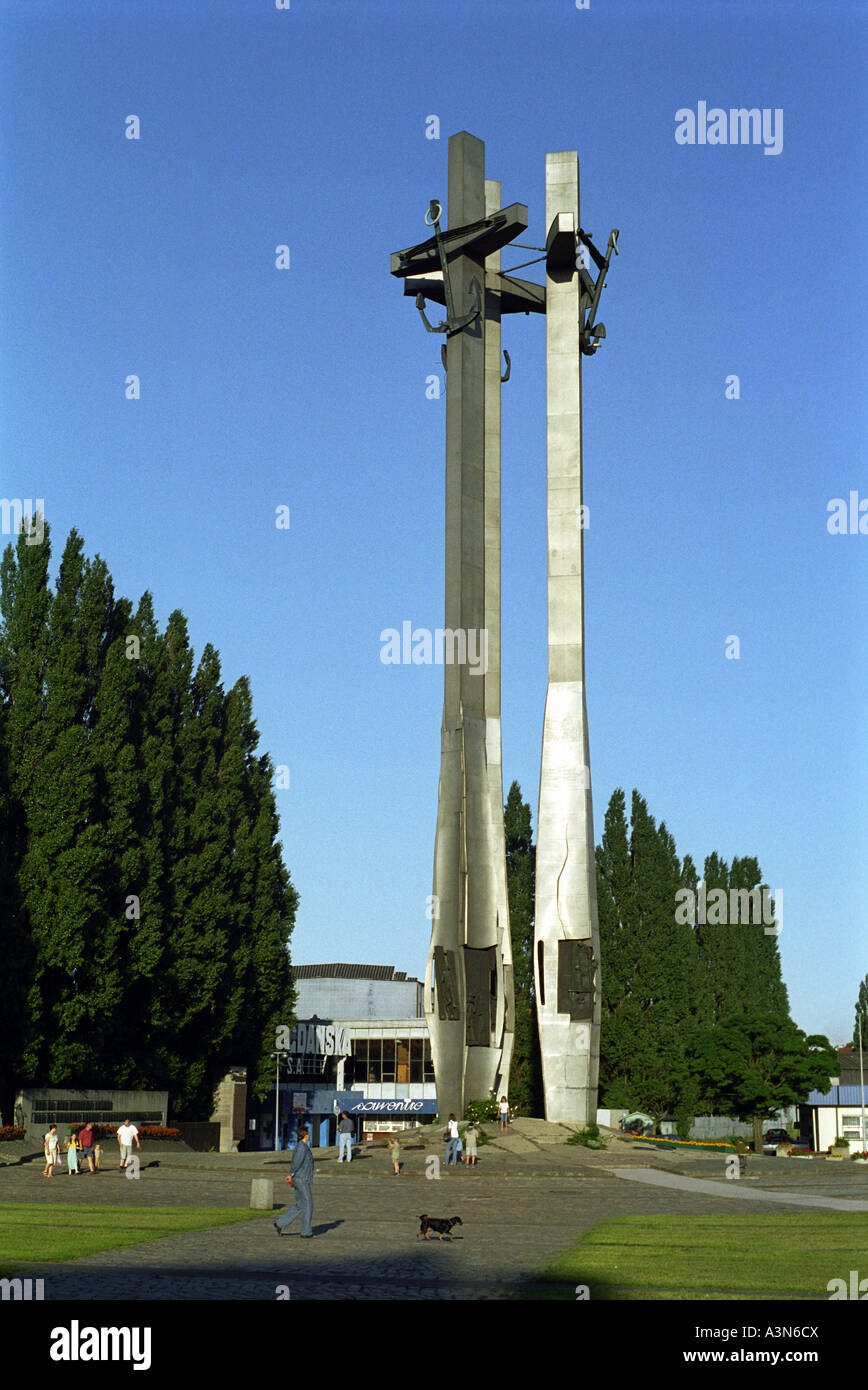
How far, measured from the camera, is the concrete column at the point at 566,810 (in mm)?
42219

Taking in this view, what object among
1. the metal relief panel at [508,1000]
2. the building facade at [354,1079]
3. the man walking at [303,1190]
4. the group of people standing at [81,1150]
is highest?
the metal relief panel at [508,1000]

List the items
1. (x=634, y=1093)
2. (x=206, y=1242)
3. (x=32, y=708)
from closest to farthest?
(x=206, y=1242) → (x=32, y=708) → (x=634, y=1093)

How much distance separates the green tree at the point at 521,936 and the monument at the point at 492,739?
1136 cm

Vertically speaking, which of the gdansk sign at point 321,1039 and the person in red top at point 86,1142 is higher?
the person in red top at point 86,1142

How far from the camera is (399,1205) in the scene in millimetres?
24734

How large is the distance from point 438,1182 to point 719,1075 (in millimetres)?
37357

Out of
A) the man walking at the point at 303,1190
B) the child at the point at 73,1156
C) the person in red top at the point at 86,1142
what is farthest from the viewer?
the person in red top at the point at 86,1142

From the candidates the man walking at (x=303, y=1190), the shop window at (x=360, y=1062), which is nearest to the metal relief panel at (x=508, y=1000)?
the man walking at (x=303, y=1190)

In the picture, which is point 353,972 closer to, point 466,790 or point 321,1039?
point 321,1039

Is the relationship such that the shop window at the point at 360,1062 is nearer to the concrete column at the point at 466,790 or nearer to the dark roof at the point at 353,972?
the dark roof at the point at 353,972

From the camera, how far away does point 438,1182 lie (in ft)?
100

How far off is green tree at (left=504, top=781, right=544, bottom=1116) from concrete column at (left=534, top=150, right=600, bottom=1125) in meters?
11.1
